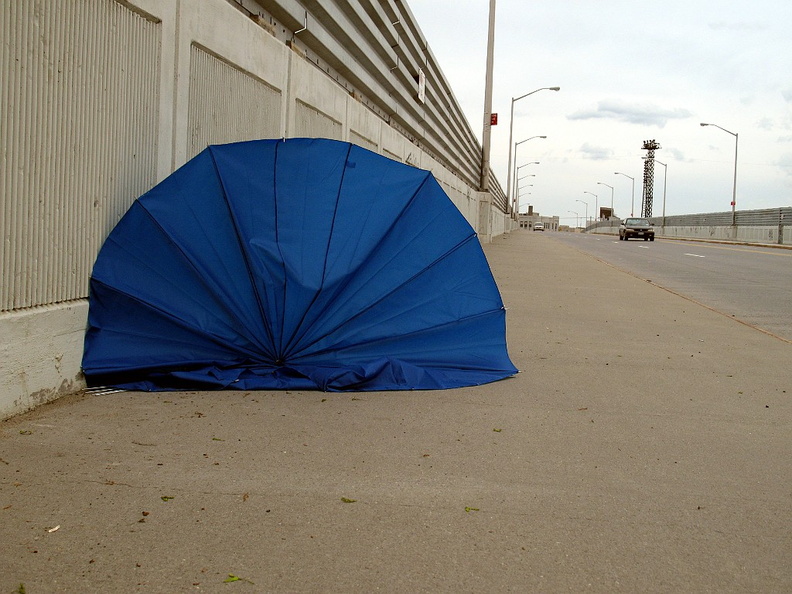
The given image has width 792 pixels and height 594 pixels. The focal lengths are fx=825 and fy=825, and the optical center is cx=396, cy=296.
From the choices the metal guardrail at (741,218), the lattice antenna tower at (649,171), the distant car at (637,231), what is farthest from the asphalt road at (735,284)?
the lattice antenna tower at (649,171)

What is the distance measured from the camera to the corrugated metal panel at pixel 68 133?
15.0ft

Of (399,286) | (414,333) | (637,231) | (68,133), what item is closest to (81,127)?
(68,133)

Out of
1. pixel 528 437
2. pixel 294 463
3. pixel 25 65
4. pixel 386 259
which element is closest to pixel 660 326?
pixel 386 259

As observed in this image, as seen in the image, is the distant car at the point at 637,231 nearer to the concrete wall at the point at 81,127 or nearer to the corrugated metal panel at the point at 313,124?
the corrugated metal panel at the point at 313,124

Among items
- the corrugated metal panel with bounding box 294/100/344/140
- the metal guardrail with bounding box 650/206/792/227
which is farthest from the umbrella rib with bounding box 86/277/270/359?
the metal guardrail with bounding box 650/206/792/227

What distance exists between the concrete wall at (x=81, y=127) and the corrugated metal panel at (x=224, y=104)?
17 mm

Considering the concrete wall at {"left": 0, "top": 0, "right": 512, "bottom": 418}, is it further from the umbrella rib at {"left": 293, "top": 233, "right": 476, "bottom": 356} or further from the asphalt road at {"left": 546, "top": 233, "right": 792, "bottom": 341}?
the asphalt road at {"left": 546, "top": 233, "right": 792, "bottom": 341}

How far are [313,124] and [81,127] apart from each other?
4806 millimetres

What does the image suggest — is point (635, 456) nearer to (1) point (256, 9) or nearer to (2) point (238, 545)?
(2) point (238, 545)

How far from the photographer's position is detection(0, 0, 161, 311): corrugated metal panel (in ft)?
15.0

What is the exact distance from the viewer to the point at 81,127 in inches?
204

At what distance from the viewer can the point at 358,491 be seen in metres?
3.74

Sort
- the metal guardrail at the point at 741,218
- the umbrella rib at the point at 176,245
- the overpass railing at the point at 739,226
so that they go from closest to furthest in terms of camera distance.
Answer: the umbrella rib at the point at 176,245 → the overpass railing at the point at 739,226 → the metal guardrail at the point at 741,218

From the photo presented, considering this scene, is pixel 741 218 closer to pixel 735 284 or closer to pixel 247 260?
pixel 735 284
